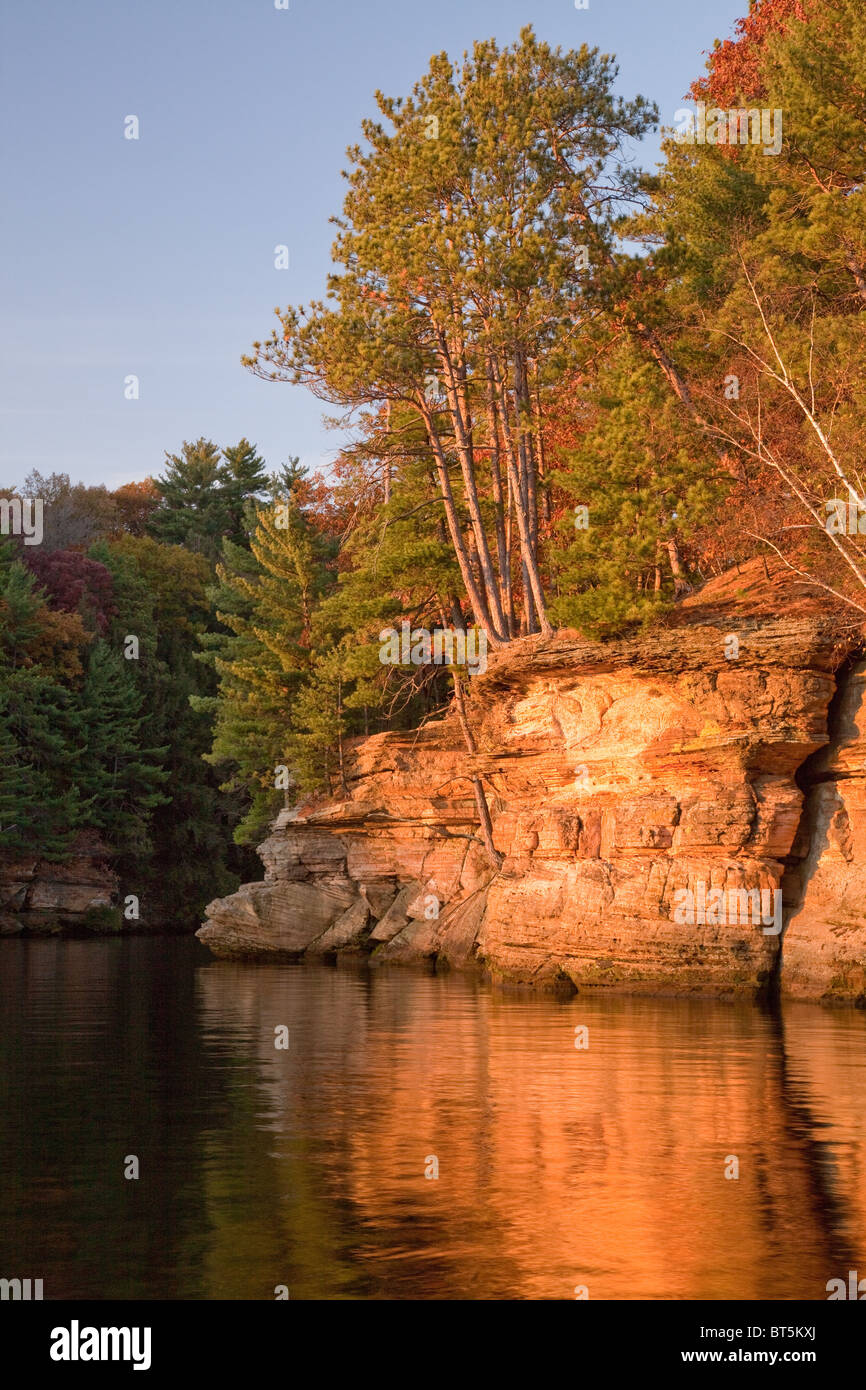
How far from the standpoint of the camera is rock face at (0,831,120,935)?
58.3 m

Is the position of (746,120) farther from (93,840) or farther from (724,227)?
(93,840)

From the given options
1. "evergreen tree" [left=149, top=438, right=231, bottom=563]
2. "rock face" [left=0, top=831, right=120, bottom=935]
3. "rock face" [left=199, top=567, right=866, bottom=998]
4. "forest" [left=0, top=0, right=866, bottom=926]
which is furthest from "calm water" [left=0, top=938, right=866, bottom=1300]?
"evergreen tree" [left=149, top=438, right=231, bottom=563]

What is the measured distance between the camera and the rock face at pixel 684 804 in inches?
1078

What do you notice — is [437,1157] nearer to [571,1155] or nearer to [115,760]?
[571,1155]

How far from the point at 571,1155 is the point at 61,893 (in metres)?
51.1

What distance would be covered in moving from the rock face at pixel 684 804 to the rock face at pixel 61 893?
1111 inches

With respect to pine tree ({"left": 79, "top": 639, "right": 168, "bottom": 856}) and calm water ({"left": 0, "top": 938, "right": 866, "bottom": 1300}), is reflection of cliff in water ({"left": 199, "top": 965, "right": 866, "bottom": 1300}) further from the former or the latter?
pine tree ({"left": 79, "top": 639, "right": 168, "bottom": 856})

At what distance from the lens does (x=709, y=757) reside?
28.5 metres

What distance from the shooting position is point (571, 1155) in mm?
11859

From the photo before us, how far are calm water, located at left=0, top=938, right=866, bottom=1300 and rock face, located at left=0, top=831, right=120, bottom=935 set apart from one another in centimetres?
3691

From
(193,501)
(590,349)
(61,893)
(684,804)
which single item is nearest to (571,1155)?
(684,804)

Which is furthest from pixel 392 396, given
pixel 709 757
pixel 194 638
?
pixel 194 638

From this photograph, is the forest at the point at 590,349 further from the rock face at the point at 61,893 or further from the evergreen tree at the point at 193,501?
the evergreen tree at the point at 193,501

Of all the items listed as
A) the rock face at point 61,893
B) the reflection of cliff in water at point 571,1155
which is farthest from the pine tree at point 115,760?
the reflection of cliff in water at point 571,1155
